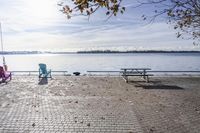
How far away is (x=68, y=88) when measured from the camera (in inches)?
619

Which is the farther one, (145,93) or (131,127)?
(145,93)

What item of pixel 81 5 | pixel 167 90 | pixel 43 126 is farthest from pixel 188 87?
pixel 81 5

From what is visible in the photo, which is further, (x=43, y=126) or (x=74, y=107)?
(x=74, y=107)

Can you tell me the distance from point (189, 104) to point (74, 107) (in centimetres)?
406

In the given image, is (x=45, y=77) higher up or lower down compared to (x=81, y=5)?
lower down

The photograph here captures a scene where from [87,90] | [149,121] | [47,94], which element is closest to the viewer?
[149,121]

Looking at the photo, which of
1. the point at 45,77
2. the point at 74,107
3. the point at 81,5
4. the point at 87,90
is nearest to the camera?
the point at 81,5

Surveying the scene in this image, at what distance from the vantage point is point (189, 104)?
11570 millimetres

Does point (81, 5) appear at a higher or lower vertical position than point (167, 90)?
higher

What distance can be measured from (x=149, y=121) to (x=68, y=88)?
24.1 ft

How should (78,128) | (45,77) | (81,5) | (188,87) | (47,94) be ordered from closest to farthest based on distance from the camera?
(81,5), (78,128), (47,94), (188,87), (45,77)

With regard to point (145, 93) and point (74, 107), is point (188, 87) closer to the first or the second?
point (145, 93)

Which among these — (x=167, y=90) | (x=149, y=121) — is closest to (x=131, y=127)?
(x=149, y=121)

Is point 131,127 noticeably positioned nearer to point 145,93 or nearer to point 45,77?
point 145,93
